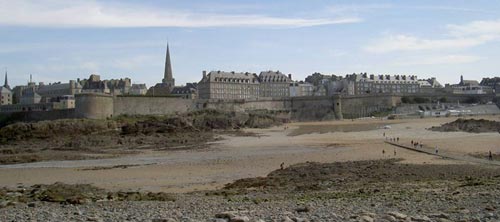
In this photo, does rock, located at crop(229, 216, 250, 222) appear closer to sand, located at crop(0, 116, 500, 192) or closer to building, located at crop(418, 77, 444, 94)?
sand, located at crop(0, 116, 500, 192)

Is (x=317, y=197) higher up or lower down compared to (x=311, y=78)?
lower down

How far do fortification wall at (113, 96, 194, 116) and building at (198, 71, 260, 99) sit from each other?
27.2m

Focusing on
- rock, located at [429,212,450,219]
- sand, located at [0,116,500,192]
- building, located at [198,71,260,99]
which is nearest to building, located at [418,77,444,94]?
building, located at [198,71,260,99]

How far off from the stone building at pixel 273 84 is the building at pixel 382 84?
514 inches

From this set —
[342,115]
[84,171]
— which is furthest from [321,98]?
[84,171]

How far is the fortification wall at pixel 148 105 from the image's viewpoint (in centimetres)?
5884

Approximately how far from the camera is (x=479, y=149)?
27172 millimetres

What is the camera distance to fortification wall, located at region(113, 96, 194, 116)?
5884cm

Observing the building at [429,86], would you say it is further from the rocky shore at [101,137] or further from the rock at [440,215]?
the rock at [440,215]

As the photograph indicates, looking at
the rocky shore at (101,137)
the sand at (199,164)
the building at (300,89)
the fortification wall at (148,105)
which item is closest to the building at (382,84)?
the building at (300,89)

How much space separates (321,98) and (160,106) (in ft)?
87.0

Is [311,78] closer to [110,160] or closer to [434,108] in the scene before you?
[434,108]

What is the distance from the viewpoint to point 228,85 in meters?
97.6

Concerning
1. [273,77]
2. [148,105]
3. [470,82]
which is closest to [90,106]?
[148,105]
